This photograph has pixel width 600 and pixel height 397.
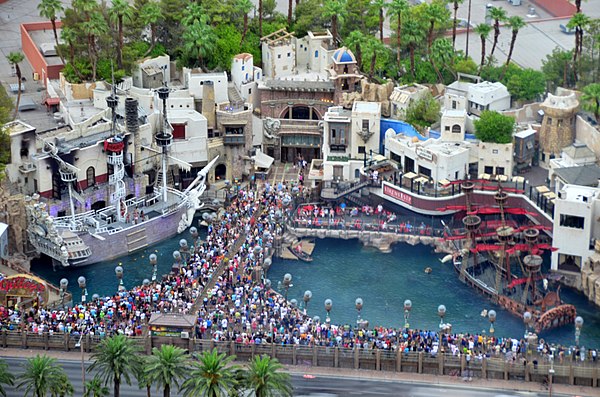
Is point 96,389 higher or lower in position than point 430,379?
higher

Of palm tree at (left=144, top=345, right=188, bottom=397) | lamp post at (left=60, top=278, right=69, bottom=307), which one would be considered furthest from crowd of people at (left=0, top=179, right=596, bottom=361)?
palm tree at (left=144, top=345, right=188, bottom=397)

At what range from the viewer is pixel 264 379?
16112 cm

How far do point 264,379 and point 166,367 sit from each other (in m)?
9.20

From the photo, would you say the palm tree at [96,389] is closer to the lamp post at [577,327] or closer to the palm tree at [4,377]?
the palm tree at [4,377]

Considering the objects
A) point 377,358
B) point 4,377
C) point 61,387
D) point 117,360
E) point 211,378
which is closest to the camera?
point 211,378

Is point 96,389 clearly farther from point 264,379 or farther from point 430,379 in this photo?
point 430,379

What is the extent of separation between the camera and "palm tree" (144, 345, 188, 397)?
6412 inches

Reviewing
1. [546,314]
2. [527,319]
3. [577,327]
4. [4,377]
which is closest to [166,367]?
[4,377]

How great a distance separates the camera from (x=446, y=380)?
180 meters

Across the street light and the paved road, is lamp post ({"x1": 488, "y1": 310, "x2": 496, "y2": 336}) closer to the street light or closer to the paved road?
the street light

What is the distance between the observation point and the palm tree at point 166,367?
163m

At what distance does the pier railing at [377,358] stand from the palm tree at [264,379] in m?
20.6

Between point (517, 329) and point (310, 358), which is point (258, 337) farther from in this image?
point (517, 329)

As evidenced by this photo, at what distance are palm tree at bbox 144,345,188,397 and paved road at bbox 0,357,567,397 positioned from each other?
11195mm
